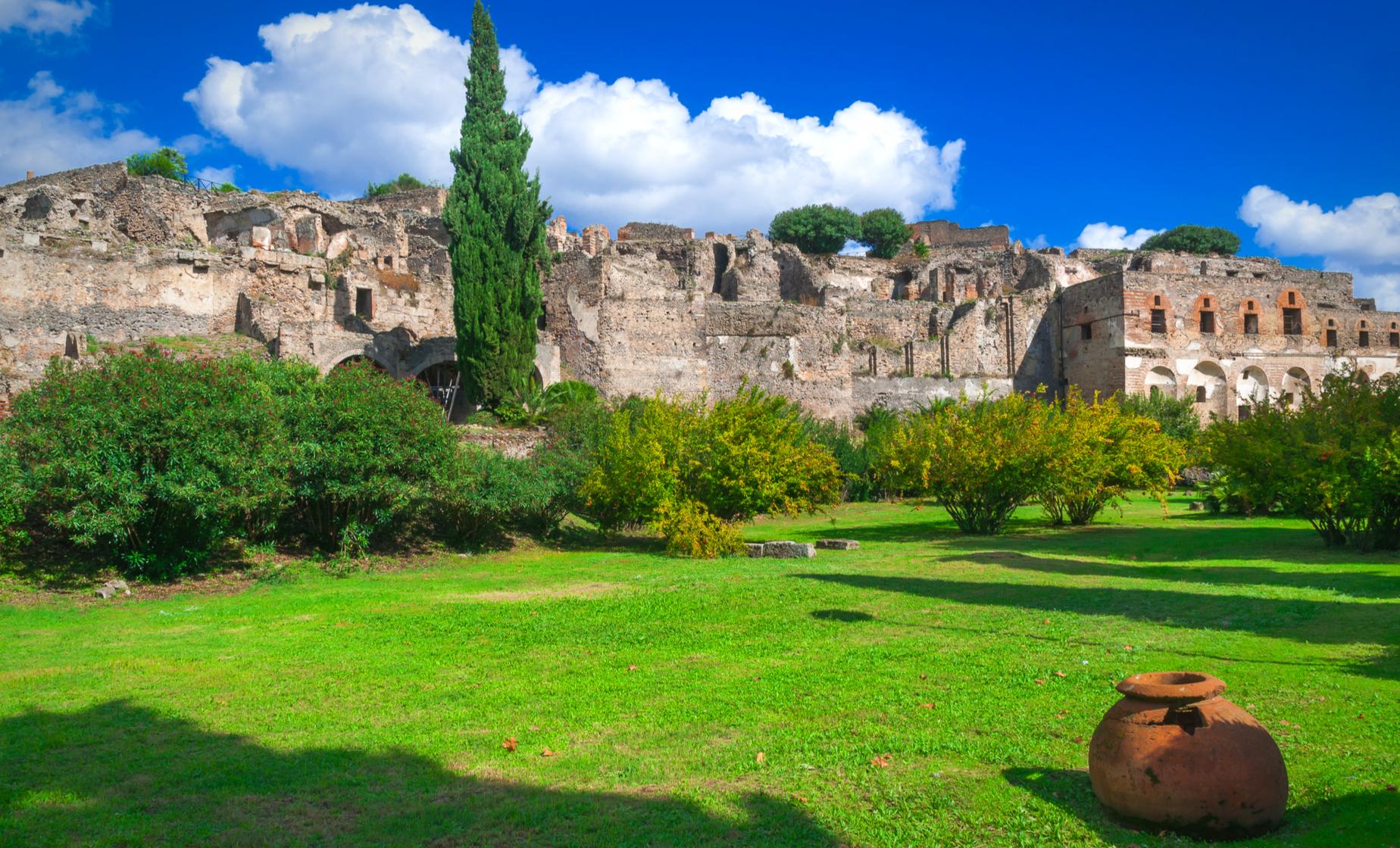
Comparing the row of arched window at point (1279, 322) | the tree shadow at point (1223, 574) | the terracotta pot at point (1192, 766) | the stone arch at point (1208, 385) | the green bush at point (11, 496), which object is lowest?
the tree shadow at point (1223, 574)

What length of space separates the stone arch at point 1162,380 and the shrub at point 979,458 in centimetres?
2376

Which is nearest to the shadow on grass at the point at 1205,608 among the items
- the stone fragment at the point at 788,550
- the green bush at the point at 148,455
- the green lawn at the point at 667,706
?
the green lawn at the point at 667,706

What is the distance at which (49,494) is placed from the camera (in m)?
13.2

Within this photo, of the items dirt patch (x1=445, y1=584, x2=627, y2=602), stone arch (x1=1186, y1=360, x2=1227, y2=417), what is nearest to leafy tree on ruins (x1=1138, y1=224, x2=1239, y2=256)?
stone arch (x1=1186, y1=360, x2=1227, y2=417)

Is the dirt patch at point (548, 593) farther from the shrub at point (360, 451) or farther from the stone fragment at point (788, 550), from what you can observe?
the stone fragment at point (788, 550)

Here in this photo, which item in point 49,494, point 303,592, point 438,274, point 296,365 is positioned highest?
point 438,274

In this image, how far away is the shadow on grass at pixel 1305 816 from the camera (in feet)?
15.5

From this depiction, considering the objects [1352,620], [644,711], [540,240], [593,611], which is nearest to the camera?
[644,711]

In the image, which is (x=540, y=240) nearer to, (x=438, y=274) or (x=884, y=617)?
(x=438, y=274)

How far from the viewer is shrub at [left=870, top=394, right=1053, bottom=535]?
19.2m

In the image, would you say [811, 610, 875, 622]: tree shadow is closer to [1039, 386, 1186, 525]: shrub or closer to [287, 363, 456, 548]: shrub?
[287, 363, 456, 548]: shrub

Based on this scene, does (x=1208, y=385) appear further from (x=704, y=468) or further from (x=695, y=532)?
(x=695, y=532)

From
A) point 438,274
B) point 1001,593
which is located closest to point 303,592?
point 1001,593

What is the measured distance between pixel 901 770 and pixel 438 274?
3376 centimetres
